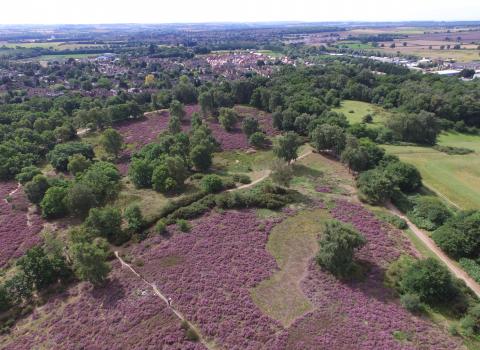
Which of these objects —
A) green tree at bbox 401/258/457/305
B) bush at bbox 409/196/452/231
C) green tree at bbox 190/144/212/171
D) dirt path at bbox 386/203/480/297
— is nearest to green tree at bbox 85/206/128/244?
green tree at bbox 190/144/212/171

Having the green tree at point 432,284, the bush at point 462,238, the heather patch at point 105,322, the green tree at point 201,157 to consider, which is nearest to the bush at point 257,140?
the green tree at point 201,157

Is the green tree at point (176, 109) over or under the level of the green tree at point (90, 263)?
over

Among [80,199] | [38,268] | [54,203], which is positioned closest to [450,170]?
[80,199]

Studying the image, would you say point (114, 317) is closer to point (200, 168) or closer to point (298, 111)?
point (200, 168)

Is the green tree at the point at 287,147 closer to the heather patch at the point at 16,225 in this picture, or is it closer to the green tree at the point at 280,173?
the green tree at the point at 280,173

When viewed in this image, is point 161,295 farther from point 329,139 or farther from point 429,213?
point 329,139

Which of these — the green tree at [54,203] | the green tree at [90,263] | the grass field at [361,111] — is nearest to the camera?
the green tree at [90,263]
